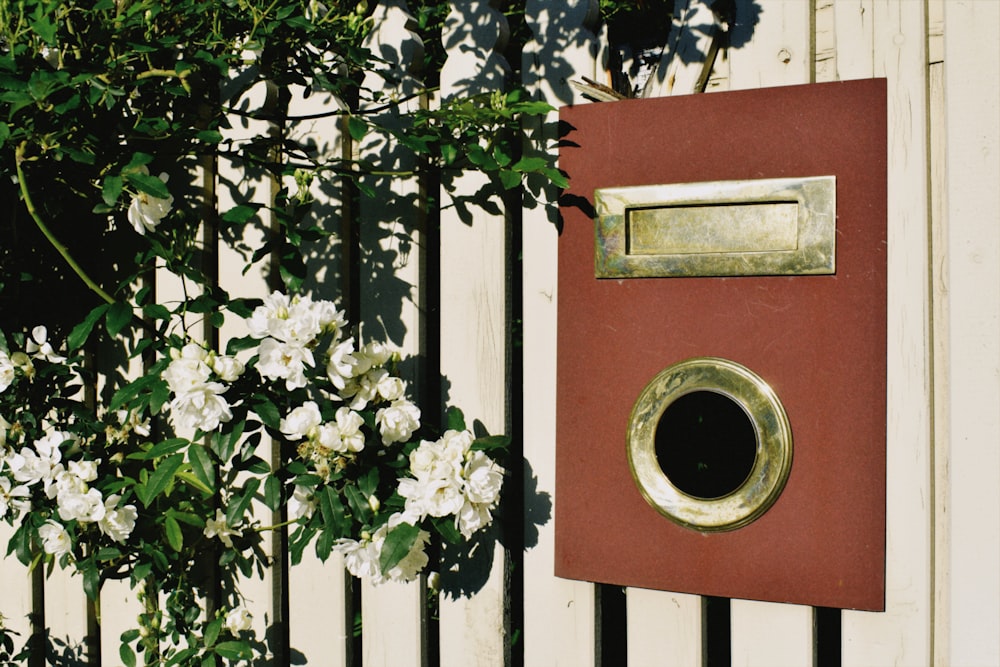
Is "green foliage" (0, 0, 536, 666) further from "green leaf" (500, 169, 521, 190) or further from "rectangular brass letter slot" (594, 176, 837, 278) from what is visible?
"rectangular brass letter slot" (594, 176, 837, 278)

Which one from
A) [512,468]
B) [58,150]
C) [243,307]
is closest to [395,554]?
[512,468]

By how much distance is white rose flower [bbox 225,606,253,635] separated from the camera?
1925 millimetres

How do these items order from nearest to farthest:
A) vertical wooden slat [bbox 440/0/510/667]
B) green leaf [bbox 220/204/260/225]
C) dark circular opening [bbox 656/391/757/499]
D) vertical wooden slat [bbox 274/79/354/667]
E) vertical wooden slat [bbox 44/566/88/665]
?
green leaf [bbox 220/204/260/225]
vertical wooden slat [bbox 440/0/510/667]
vertical wooden slat [bbox 274/79/354/667]
vertical wooden slat [bbox 44/566/88/665]
dark circular opening [bbox 656/391/757/499]

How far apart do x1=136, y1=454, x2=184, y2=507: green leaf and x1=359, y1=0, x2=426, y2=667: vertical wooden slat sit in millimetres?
503

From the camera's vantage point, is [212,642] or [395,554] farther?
[212,642]

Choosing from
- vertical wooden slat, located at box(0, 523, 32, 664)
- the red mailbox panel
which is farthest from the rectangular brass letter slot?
vertical wooden slat, located at box(0, 523, 32, 664)

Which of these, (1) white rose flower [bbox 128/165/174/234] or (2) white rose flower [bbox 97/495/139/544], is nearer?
(1) white rose flower [bbox 128/165/174/234]

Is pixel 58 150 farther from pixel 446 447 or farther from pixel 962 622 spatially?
pixel 962 622

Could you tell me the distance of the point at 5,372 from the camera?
1.91 m

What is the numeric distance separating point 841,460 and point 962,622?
1.22ft

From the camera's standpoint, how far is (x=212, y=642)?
6.25 ft

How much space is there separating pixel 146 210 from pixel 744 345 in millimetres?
1260

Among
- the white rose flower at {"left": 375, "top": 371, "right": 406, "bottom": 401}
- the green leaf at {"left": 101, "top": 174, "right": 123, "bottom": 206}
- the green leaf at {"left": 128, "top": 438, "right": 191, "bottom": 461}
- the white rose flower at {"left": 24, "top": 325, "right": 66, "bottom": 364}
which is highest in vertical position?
the green leaf at {"left": 101, "top": 174, "right": 123, "bottom": 206}

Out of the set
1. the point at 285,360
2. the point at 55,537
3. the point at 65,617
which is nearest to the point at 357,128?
the point at 285,360
